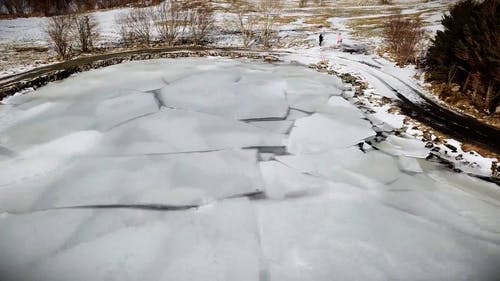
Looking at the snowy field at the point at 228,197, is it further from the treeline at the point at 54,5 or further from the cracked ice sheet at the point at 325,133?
the treeline at the point at 54,5

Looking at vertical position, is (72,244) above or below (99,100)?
below

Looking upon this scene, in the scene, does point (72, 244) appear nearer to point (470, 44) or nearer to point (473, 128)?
point (473, 128)

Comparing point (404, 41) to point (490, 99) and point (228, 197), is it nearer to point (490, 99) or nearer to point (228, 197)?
point (490, 99)

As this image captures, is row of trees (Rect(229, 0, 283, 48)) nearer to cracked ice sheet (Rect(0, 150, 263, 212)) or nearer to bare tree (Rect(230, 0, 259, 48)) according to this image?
bare tree (Rect(230, 0, 259, 48))

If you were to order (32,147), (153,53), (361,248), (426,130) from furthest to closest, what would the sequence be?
(153,53) → (426,130) → (32,147) → (361,248)

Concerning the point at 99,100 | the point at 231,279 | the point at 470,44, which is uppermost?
the point at 470,44

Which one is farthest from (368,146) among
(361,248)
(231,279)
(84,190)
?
(84,190)

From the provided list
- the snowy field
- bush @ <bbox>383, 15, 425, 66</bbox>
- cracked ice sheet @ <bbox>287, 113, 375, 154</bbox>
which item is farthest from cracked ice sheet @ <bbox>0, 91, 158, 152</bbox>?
bush @ <bbox>383, 15, 425, 66</bbox>

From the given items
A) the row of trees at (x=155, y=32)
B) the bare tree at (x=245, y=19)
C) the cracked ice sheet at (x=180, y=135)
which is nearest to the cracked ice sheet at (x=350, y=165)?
the cracked ice sheet at (x=180, y=135)
